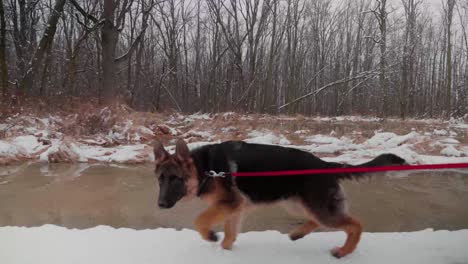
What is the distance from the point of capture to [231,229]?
10.7 feet

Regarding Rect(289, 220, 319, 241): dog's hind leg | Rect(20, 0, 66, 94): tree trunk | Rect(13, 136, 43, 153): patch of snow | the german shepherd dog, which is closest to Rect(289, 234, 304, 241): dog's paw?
Rect(289, 220, 319, 241): dog's hind leg

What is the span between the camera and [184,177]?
3.05m

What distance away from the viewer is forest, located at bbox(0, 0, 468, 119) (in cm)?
2356

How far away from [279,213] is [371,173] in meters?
2.53

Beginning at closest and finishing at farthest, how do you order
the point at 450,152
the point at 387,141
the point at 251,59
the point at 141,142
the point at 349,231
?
the point at 349,231
the point at 450,152
the point at 387,141
the point at 141,142
the point at 251,59

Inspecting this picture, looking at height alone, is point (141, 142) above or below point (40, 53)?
below

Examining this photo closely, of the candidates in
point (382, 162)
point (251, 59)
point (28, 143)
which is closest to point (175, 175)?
point (382, 162)

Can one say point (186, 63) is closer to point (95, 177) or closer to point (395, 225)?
point (95, 177)

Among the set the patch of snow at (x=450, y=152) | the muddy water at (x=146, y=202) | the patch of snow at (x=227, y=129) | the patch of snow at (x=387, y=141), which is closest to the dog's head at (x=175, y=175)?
the muddy water at (x=146, y=202)

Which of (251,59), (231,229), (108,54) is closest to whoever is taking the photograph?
(231,229)

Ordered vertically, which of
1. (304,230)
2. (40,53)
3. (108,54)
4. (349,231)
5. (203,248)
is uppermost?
(40,53)

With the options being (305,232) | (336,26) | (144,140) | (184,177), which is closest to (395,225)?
(305,232)

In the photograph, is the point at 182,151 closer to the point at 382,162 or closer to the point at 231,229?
the point at 231,229

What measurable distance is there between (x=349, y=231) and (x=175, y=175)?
1.54m
